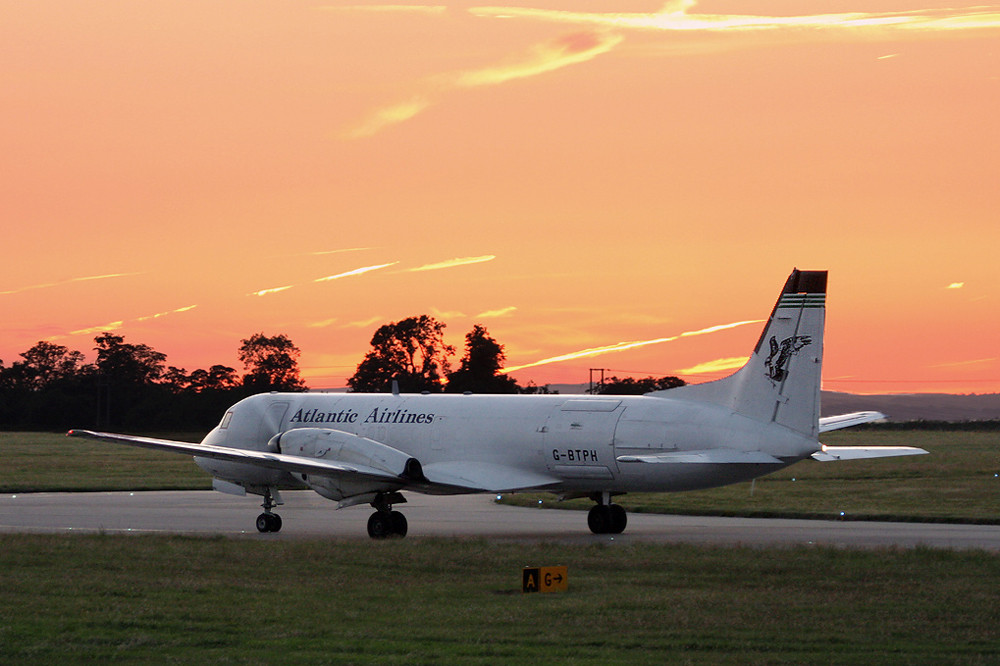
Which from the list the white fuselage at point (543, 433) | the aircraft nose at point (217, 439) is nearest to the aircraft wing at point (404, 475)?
the white fuselage at point (543, 433)

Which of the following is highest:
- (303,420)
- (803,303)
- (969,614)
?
(803,303)

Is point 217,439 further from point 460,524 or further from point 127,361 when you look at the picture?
point 127,361

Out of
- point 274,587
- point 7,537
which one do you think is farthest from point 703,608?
point 7,537

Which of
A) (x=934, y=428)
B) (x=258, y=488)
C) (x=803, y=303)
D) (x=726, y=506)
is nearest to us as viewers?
(x=803, y=303)

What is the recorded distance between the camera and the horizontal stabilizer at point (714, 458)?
27141 mm

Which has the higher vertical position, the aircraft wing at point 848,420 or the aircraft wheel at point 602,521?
the aircraft wing at point 848,420

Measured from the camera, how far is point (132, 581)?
A: 19594mm

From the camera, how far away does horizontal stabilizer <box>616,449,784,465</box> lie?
27141 millimetres

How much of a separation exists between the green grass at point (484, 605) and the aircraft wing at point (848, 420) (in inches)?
295

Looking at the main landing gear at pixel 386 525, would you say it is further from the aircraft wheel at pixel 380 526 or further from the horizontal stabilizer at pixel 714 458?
the horizontal stabilizer at pixel 714 458

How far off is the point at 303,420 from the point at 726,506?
531 inches

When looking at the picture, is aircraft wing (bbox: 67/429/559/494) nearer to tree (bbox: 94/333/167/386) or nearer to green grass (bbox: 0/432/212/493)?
green grass (bbox: 0/432/212/493)

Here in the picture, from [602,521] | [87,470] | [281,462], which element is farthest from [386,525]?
[87,470]

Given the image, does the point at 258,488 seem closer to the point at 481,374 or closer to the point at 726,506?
Result: the point at 726,506
